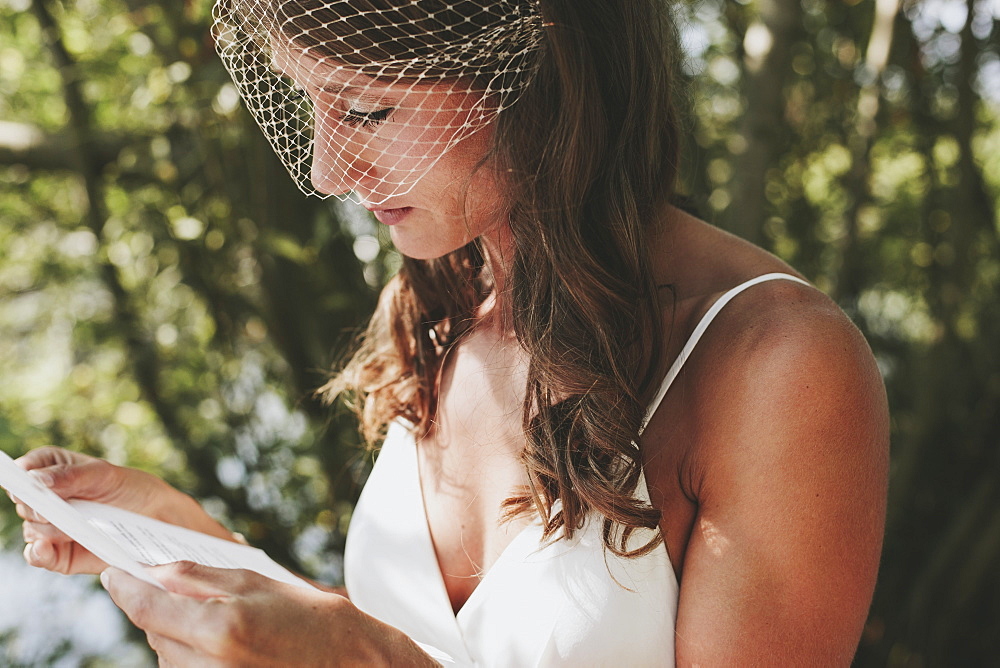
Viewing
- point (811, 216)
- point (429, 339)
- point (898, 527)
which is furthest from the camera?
point (811, 216)

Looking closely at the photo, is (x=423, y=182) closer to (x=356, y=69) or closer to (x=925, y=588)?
(x=356, y=69)

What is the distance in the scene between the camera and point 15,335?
2.80 m

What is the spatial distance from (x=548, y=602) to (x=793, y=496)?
33 cm

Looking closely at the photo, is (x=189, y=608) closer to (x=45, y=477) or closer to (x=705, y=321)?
(x=45, y=477)

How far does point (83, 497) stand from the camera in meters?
1.27

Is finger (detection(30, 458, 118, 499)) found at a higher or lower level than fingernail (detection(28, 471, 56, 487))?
lower

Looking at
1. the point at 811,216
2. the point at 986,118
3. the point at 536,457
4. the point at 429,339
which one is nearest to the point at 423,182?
the point at 536,457

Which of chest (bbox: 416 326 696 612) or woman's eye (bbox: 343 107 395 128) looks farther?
chest (bbox: 416 326 696 612)

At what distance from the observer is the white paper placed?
34.7 inches

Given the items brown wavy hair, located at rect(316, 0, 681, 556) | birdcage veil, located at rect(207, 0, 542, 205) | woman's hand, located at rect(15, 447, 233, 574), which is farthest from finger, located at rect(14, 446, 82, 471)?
brown wavy hair, located at rect(316, 0, 681, 556)

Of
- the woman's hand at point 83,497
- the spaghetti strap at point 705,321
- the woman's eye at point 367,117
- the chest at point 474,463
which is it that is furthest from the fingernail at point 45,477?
the spaghetti strap at point 705,321

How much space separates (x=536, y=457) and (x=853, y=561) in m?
0.38

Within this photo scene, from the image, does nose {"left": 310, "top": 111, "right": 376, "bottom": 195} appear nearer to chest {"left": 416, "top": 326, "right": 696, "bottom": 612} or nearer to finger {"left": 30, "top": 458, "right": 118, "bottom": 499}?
chest {"left": 416, "top": 326, "right": 696, "bottom": 612}

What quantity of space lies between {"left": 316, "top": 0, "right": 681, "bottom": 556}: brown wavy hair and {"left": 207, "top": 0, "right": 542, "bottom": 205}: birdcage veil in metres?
0.02
